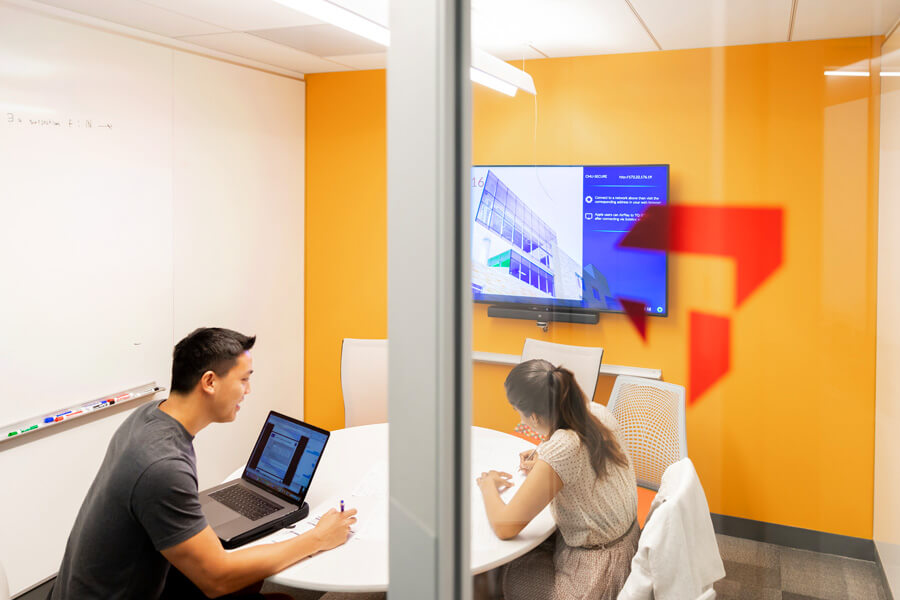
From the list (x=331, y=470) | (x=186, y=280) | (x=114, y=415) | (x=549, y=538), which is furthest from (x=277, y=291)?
(x=549, y=538)

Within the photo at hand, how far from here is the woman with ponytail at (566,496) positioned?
550 mm

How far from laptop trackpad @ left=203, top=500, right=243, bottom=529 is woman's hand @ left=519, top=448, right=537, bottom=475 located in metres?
1.39

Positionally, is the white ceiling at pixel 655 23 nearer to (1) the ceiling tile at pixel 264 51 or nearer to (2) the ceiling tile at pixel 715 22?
(2) the ceiling tile at pixel 715 22

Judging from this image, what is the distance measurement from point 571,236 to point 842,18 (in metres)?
0.25

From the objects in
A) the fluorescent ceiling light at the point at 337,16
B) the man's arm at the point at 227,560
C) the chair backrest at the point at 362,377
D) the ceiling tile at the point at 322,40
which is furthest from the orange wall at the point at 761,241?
the chair backrest at the point at 362,377

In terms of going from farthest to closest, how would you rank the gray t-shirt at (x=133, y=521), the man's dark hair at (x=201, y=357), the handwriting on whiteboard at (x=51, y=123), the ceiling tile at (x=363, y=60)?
the ceiling tile at (x=363, y=60)
the handwriting on whiteboard at (x=51, y=123)
the man's dark hair at (x=201, y=357)
the gray t-shirt at (x=133, y=521)

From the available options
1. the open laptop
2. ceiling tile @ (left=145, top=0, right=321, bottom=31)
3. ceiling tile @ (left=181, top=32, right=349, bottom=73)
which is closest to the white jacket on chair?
the open laptop

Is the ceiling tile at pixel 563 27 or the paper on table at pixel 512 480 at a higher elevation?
the ceiling tile at pixel 563 27

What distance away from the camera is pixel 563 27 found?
0.52 metres

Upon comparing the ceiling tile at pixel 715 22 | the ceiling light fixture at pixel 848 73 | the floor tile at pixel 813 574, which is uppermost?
the ceiling tile at pixel 715 22

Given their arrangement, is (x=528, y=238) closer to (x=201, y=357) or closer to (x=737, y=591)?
(x=737, y=591)

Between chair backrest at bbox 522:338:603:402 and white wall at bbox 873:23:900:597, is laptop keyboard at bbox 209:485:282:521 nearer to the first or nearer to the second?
chair backrest at bbox 522:338:603:402

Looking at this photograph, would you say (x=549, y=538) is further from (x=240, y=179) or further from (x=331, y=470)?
(x=240, y=179)

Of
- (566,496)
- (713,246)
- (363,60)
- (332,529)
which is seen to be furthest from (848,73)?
(363,60)
